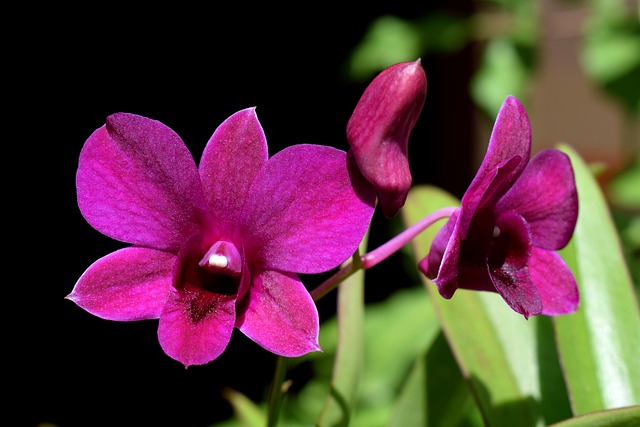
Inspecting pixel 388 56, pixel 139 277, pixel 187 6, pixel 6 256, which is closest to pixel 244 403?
pixel 139 277

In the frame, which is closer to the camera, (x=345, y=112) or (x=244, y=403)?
(x=244, y=403)

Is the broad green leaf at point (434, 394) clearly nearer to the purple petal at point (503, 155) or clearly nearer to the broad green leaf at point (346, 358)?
the broad green leaf at point (346, 358)

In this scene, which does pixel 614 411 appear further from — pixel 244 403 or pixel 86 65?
pixel 86 65

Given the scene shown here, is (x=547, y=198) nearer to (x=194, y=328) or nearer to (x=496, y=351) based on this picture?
(x=496, y=351)

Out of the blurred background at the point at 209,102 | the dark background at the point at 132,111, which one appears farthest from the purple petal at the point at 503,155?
the dark background at the point at 132,111

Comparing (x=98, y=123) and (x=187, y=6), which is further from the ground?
(x=187, y=6)

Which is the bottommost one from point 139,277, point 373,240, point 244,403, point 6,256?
point 6,256

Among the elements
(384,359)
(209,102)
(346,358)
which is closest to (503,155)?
(346,358)
